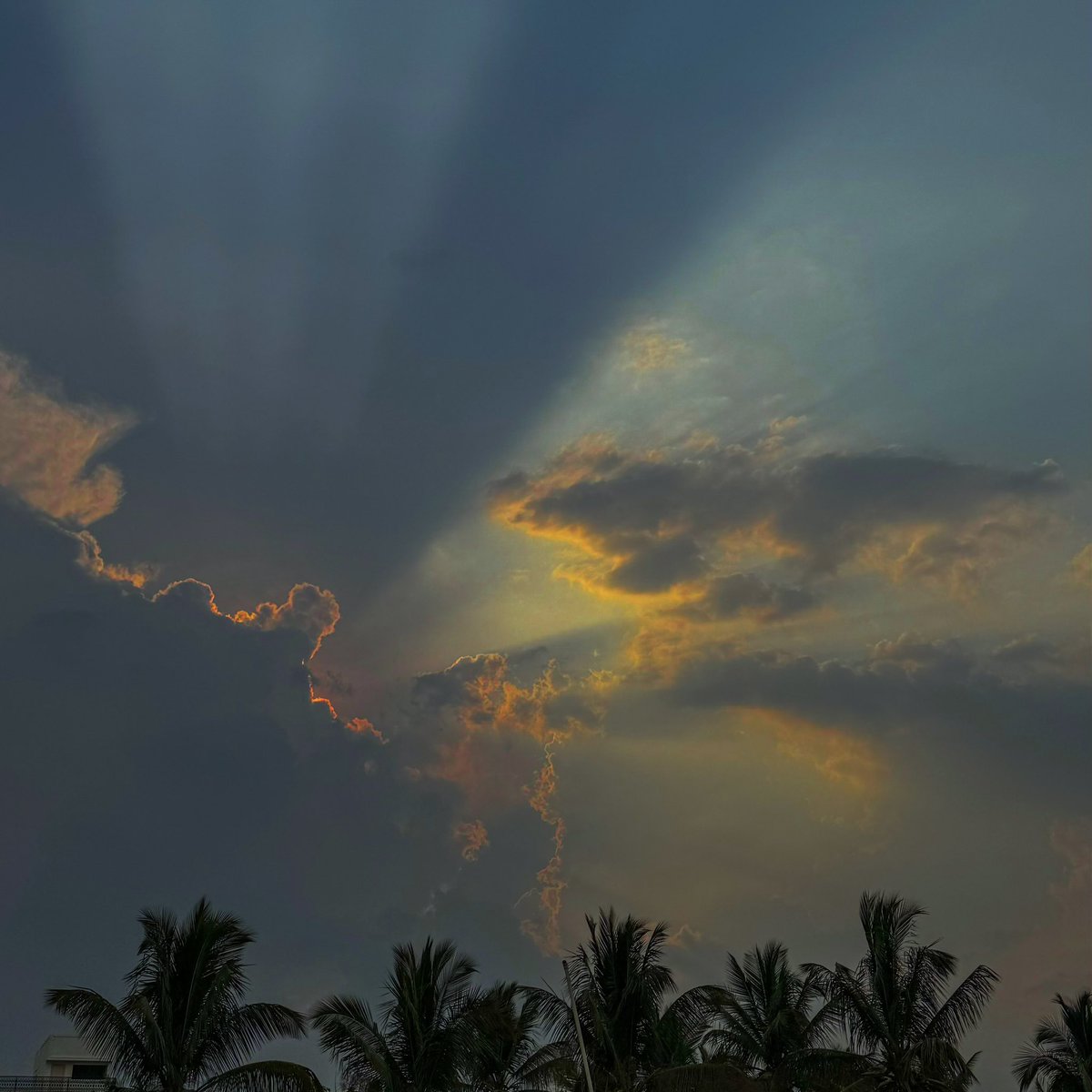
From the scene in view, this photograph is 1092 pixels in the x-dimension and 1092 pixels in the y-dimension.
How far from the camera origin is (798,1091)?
1657 inches

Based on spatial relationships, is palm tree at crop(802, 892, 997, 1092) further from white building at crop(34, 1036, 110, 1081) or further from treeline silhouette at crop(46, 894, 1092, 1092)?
white building at crop(34, 1036, 110, 1081)

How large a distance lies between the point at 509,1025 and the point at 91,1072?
20766 mm

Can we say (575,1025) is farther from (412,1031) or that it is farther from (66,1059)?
(66,1059)

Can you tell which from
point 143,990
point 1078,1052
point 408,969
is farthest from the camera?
point 1078,1052

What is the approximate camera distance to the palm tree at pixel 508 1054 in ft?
120

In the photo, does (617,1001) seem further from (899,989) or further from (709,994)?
(899,989)

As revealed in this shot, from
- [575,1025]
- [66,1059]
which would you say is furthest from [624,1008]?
[66,1059]

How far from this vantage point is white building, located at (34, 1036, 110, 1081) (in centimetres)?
4866

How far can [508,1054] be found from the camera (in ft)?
139

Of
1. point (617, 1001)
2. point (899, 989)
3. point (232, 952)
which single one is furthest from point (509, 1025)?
point (899, 989)

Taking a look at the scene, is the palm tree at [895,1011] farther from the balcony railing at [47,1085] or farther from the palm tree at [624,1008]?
the balcony railing at [47,1085]

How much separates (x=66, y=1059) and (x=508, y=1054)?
63.5 feet

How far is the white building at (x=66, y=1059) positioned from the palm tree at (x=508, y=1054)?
1723 centimetres

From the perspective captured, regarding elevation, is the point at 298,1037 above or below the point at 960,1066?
above
